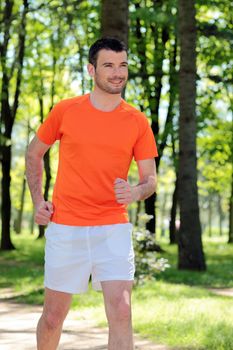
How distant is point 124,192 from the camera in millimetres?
4320

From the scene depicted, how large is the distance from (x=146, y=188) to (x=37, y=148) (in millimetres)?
816

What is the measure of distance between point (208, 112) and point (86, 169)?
19412mm

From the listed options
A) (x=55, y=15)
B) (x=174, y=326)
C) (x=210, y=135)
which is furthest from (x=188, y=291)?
(x=210, y=135)

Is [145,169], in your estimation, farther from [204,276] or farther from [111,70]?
[204,276]

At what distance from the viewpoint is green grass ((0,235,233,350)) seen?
709 centimetres

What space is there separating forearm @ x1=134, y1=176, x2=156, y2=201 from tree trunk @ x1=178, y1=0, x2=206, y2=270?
12.1 meters

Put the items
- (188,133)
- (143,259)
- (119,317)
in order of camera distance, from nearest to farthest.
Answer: (119,317) → (143,259) → (188,133)

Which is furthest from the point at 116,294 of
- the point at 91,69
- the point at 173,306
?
the point at 173,306

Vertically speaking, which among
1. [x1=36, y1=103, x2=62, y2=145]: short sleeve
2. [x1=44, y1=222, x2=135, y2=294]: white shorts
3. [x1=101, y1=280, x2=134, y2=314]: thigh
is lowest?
[x1=101, y1=280, x2=134, y2=314]: thigh

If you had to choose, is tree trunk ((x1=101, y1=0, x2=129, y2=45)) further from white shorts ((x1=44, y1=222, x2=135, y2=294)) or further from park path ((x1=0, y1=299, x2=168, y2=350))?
white shorts ((x1=44, y1=222, x2=135, y2=294))

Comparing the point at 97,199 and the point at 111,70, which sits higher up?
the point at 111,70

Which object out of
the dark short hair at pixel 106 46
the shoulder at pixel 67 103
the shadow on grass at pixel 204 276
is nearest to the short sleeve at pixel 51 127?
the shoulder at pixel 67 103

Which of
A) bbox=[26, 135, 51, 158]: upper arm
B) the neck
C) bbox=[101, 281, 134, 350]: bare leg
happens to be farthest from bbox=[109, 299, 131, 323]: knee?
the neck

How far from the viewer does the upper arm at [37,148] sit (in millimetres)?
4820
